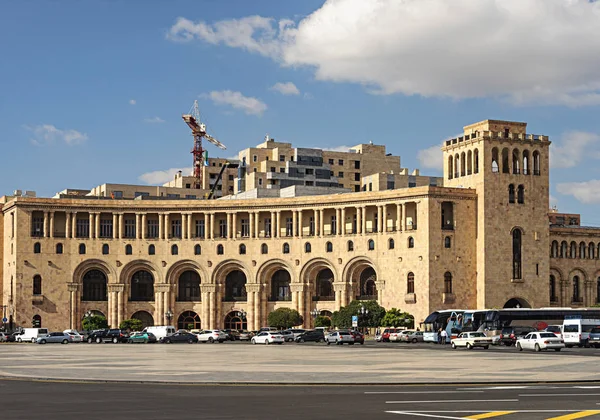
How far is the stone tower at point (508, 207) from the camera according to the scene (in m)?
114

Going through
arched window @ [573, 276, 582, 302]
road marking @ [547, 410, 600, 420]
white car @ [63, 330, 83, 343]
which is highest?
arched window @ [573, 276, 582, 302]

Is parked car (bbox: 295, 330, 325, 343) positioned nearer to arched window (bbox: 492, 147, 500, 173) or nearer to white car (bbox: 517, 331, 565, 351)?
white car (bbox: 517, 331, 565, 351)

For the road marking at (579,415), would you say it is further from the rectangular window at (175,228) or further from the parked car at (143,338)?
the rectangular window at (175,228)

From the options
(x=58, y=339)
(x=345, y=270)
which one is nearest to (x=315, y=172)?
(x=345, y=270)

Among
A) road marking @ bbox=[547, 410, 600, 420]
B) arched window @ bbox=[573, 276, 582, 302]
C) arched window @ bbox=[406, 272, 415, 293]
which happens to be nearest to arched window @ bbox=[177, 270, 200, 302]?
arched window @ bbox=[406, 272, 415, 293]

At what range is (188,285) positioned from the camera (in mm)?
128000

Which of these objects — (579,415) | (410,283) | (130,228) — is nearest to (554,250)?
(410,283)

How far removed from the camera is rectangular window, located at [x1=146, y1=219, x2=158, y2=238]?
127m

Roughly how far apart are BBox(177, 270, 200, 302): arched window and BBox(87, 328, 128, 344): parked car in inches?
1132

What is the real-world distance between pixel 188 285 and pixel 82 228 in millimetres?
15393

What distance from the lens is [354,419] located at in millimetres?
24484

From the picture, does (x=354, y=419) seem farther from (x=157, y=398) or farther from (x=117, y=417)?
(x=157, y=398)

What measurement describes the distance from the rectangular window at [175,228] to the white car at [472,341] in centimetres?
6026

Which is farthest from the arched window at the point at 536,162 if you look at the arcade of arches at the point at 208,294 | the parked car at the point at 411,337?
the parked car at the point at 411,337
